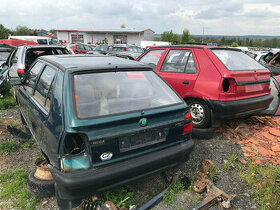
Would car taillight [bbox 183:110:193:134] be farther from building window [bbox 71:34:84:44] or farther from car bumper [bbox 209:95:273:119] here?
building window [bbox 71:34:84:44]

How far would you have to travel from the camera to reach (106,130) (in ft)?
6.72

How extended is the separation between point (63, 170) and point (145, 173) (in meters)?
0.85

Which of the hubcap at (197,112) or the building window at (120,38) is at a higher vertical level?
the building window at (120,38)

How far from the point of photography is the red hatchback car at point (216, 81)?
3.82 meters

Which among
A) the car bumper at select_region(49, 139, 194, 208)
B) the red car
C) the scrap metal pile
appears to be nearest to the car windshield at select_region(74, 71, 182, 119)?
the car bumper at select_region(49, 139, 194, 208)

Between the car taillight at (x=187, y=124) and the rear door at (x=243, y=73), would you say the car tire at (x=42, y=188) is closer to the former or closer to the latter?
the car taillight at (x=187, y=124)

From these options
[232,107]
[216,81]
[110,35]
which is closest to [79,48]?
[216,81]

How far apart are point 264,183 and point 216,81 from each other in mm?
1787

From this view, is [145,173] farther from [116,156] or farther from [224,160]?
[224,160]

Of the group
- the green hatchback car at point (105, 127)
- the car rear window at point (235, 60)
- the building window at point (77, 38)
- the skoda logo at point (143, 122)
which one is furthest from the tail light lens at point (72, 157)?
the building window at point (77, 38)

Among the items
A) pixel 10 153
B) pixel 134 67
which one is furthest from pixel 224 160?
pixel 10 153

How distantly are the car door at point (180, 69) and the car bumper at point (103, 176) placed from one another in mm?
2119

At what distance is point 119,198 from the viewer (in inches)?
104

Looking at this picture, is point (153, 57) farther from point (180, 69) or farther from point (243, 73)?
point (243, 73)
